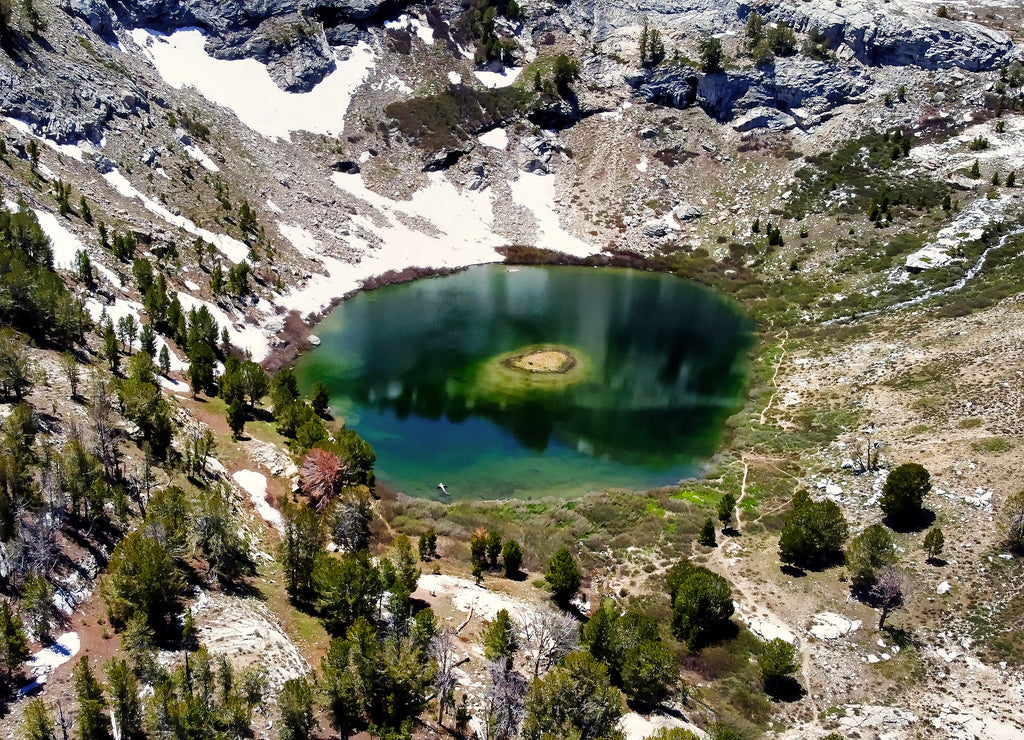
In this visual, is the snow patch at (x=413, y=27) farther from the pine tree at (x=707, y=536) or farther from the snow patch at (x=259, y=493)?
the pine tree at (x=707, y=536)

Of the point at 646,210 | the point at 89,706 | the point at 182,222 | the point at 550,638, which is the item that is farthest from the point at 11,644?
the point at 646,210

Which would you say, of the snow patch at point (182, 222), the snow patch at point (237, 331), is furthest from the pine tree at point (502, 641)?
the snow patch at point (182, 222)

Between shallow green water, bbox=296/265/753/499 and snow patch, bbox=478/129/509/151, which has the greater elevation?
snow patch, bbox=478/129/509/151

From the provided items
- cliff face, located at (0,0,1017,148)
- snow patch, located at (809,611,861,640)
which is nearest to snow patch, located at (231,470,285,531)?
snow patch, located at (809,611,861,640)

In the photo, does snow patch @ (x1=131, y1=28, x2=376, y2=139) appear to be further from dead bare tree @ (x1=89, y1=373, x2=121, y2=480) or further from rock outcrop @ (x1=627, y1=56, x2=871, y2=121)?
dead bare tree @ (x1=89, y1=373, x2=121, y2=480)

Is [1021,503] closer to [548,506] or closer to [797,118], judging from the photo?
[548,506]

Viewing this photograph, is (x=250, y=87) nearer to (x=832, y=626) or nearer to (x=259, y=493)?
(x=259, y=493)

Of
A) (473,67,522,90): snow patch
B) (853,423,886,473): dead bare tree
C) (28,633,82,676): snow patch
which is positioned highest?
(473,67,522,90): snow patch
